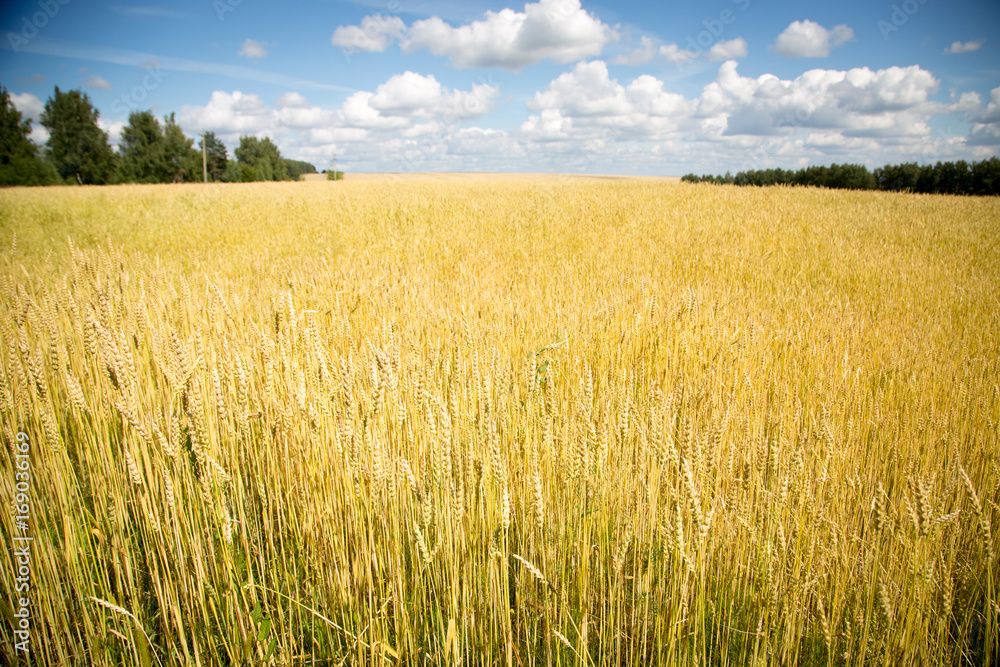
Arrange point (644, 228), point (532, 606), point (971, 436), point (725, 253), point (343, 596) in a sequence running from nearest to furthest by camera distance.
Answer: point (343, 596) < point (532, 606) < point (971, 436) < point (725, 253) < point (644, 228)

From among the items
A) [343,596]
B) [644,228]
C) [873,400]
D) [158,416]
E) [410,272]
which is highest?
[644,228]

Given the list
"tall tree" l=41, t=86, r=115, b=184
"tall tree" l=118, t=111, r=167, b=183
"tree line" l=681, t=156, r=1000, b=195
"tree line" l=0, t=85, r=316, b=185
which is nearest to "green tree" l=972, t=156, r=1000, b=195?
"tree line" l=681, t=156, r=1000, b=195

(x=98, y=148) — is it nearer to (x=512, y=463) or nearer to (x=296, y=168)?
(x=296, y=168)

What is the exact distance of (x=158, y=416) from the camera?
68.7 inches

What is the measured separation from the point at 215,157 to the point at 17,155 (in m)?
25.3

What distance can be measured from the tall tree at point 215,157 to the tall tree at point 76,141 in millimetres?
12364

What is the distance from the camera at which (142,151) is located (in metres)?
50.1

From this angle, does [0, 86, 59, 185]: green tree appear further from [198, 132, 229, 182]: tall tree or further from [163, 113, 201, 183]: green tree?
[198, 132, 229, 182]: tall tree

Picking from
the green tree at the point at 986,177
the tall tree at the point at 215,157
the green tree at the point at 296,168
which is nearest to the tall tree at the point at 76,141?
the tall tree at the point at 215,157

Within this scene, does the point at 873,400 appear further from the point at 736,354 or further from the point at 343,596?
the point at 343,596

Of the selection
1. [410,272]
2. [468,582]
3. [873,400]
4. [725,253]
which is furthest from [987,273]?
[468,582]

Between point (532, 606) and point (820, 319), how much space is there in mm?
3583

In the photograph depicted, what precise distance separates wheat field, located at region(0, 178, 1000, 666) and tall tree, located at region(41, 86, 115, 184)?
59101 mm

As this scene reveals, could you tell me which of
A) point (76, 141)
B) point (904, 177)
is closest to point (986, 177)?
point (904, 177)
